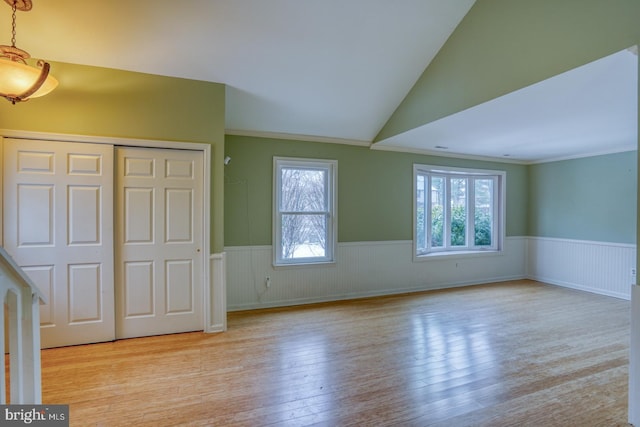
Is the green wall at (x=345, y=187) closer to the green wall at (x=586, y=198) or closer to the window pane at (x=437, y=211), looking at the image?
the window pane at (x=437, y=211)

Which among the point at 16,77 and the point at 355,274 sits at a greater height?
the point at 16,77

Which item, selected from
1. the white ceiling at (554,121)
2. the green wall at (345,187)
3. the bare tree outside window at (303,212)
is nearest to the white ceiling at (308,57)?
the white ceiling at (554,121)

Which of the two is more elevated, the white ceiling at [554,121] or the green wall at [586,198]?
the white ceiling at [554,121]

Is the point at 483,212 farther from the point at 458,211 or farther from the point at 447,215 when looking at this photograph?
the point at 447,215

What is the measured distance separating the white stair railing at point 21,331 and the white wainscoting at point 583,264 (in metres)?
6.74

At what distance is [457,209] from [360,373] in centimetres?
423

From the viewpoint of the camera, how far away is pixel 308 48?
3227 mm

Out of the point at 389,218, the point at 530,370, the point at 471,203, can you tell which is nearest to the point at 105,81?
the point at 389,218

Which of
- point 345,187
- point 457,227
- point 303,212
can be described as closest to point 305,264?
point 303,212

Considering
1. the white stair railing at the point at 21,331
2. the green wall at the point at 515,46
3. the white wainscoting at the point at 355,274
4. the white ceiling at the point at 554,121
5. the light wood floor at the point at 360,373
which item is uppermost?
the green wall at the point at 515,46

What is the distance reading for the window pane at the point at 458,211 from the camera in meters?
5.90

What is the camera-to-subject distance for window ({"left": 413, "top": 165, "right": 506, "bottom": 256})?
5.63 m

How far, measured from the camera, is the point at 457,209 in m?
5.96

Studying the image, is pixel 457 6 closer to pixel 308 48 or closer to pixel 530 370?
pixel 308 48
